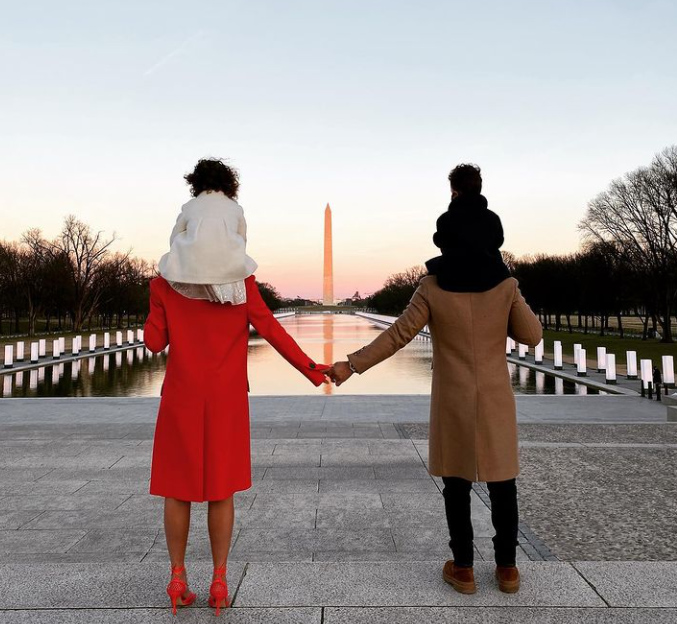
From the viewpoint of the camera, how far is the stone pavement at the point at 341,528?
316 centimetres

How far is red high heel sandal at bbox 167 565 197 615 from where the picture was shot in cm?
309

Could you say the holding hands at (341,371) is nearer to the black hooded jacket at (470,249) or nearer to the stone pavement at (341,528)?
the black hooded jacket at (470,249)

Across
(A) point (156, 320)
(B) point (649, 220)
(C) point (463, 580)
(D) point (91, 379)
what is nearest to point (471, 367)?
(C) point (463, 580)

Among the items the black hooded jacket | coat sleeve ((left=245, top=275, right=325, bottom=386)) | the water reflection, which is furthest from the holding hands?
the water reflection

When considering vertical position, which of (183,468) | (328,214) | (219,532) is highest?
(328,214)

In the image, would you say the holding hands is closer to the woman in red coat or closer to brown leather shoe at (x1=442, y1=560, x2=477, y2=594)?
the woman in red coat

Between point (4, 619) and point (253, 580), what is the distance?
1237 mm

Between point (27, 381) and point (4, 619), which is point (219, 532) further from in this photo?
point (27, 381)

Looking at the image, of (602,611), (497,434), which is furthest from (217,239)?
(602,611)

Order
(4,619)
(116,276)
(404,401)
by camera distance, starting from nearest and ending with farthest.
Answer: (4,619) → (404,401) → (116,276)

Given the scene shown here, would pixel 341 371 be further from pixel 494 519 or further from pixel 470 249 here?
pixel 494 519

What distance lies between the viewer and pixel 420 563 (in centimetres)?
375

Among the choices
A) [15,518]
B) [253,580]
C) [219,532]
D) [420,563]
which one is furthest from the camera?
[15,518]

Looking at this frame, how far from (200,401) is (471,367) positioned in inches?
57.5
